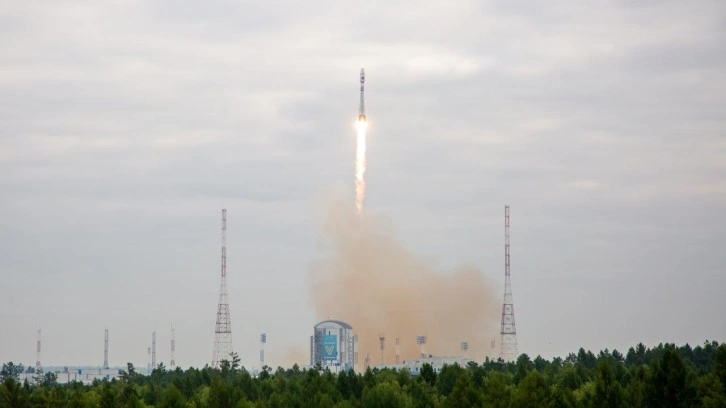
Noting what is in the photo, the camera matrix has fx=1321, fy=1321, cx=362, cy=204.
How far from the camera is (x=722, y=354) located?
119 m

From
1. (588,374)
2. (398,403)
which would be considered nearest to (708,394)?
(398,403)

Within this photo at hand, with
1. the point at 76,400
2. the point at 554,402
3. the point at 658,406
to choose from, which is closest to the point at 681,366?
the point at 658,406

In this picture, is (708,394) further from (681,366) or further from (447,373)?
(447,373)

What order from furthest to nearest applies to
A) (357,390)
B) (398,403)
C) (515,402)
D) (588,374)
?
(588,374), (357,390), (398,403), (515,402)

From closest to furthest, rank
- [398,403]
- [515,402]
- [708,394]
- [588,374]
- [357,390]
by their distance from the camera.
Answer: [708,394]
[515,402]
[398,403]
[357,390]
[588,374]

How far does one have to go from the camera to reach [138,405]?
14700 centimetres

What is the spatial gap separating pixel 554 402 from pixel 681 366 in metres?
12.9

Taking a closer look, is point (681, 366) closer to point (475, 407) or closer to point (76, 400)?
point (475, 407)

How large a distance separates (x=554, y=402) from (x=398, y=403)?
2408 cm

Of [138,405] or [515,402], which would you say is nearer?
[515,402]

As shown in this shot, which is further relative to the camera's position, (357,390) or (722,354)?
(357,390)

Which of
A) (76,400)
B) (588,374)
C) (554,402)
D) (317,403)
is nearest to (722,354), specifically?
(554,402)

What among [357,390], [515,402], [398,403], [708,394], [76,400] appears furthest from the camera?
[357,390]

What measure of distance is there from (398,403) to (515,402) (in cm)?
2379
